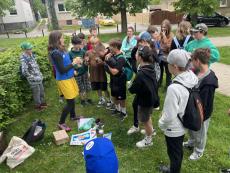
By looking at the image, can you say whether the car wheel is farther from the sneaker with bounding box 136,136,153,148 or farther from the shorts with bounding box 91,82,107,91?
the sneaker with bounding box 136,136,153,148

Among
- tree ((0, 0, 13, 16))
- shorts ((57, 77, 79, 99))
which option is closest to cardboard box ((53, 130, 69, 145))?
shorts ((57, 77, 79, 99))

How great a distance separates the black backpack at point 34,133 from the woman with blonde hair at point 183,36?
144 inches

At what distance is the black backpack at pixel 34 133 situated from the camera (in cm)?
495

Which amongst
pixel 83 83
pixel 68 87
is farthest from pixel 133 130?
pixel 83 83

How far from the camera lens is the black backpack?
495cm

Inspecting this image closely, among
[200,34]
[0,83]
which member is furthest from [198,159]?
[0,83]

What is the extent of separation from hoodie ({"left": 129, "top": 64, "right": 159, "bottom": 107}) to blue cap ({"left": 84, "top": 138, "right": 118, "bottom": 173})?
230cm

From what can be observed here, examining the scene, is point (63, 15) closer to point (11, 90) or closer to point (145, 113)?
point (11, 90)

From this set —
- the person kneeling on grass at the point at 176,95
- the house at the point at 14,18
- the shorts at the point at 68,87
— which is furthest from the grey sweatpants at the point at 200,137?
the house at the point at 14,18

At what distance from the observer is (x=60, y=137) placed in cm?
509

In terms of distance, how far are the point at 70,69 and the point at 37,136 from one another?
149 centimetres

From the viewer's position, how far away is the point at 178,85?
10.7 feet

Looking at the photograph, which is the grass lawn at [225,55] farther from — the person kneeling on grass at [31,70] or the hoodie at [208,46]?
the person kneeling on grass at [31,70]

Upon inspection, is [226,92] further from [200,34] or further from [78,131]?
[78,131]
